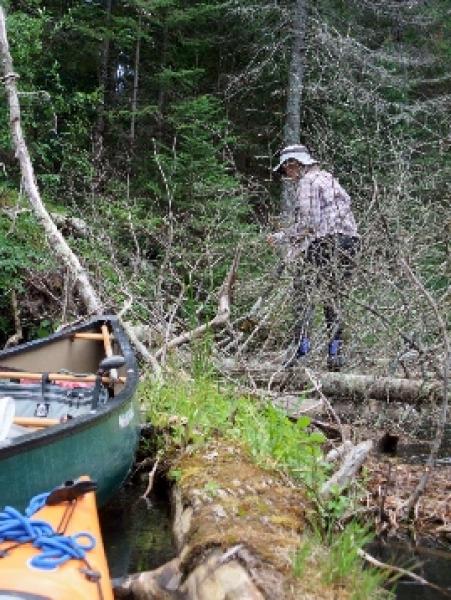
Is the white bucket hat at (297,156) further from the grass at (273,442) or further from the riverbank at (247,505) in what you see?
the riverbank at (247,505)

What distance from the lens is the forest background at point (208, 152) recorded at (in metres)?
7.66

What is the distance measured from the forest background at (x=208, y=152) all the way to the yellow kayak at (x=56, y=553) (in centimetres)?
332

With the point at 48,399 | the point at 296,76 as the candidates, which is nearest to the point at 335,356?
the point at 48,399

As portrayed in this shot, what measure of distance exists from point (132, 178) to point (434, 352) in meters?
10.7

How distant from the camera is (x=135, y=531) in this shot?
461cm

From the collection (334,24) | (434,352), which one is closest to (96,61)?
(334,24)

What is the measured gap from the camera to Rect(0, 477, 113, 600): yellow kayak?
2342mm

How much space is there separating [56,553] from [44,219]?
6.74 meters

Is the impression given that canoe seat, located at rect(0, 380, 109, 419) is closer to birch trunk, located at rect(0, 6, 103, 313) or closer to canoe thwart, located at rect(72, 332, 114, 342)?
canoe thwart, located at rect(72, 332, 114, 342)

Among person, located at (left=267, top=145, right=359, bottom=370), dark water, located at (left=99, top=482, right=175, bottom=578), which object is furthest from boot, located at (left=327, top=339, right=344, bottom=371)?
dark water, located at (left=99, top=482, right=175, bottom=578)

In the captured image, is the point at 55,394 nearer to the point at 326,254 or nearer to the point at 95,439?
the point at 95,439

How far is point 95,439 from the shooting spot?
4023 mm

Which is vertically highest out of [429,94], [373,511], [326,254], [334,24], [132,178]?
[334,24]

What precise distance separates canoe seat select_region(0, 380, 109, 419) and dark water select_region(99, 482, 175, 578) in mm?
649
